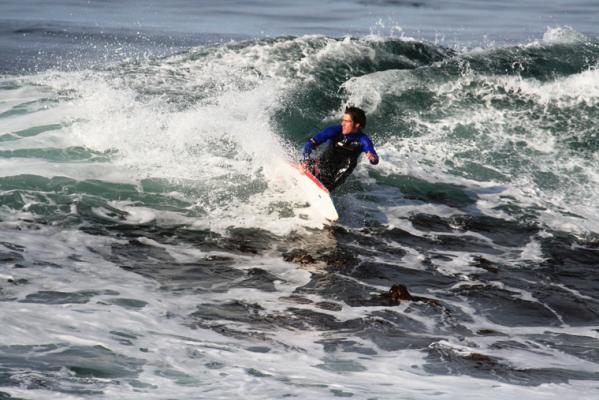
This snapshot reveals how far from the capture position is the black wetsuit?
37.5 ft

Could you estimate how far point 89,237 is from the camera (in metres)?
9.66

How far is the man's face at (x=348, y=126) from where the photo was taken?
1114 cm

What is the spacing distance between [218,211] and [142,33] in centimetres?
1618


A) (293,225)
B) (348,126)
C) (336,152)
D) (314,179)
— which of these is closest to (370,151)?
(348,126)

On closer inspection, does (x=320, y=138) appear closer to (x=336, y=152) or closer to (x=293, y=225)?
(x=336, y=152)

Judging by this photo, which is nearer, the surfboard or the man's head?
the surfboard

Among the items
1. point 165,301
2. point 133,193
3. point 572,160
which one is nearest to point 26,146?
point 133,193

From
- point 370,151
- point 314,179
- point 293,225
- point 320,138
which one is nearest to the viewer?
point 293,225

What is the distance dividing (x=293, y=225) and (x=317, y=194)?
21.7 inches

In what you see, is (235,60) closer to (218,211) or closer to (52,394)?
(218,211)

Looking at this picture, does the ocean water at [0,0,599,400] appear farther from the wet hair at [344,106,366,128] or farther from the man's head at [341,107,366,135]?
the wet hair at [344,106,366,128]

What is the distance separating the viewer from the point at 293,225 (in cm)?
1083

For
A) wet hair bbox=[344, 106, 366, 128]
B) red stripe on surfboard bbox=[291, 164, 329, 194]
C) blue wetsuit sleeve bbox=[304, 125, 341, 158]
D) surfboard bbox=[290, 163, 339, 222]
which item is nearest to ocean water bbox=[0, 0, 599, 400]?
surfboard bbox=[290, 163, 339, 222]

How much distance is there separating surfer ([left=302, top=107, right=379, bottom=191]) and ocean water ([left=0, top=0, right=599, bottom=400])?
493 millimetres
